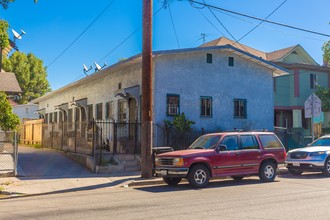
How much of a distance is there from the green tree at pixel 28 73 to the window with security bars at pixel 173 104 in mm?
42733

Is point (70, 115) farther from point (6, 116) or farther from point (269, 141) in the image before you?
point (269, 141)

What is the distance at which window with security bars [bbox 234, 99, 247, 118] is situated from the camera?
20.4 metres

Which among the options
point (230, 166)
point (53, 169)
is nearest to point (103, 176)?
point (53, 169)

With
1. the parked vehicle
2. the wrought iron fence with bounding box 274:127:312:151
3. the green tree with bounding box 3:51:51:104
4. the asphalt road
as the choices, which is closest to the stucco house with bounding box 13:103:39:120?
the green tree with bounding box 3:51:51:104

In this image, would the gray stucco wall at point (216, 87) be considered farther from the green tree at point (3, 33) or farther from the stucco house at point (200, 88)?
the green tree at point (3, 33)

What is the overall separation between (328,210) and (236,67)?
44.1 ft

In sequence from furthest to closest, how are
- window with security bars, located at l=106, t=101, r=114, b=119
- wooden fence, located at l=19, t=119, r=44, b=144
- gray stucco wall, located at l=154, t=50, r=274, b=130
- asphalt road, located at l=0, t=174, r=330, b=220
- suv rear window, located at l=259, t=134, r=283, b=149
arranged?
wooden fence, located at l=19, t=119, r=44, b=144 < window with security bars, located at l=106, t=101, r=114, b=119 < gray stucco wall, located at l=154, t=50, r=274, b=130 < suv rear window, located at l=259, t=134, r=283, b=149 < asphalt road, located at l=0, t=174, r=330, b=220

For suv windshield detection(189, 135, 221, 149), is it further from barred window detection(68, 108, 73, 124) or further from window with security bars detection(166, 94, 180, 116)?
barred window detection(68, 108, 73, 124)

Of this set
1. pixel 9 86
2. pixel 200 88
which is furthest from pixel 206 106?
pixel 9 86

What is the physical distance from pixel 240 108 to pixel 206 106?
2338 millimetres

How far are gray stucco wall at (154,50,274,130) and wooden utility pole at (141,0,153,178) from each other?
3.53 meters

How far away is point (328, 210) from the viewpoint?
310 inches

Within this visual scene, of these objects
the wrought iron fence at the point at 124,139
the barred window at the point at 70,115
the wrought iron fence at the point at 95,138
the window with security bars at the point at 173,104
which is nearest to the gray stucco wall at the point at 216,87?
the window with security bars at the point at 173,104

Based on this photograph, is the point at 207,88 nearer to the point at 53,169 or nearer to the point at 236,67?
the point at 236,67
